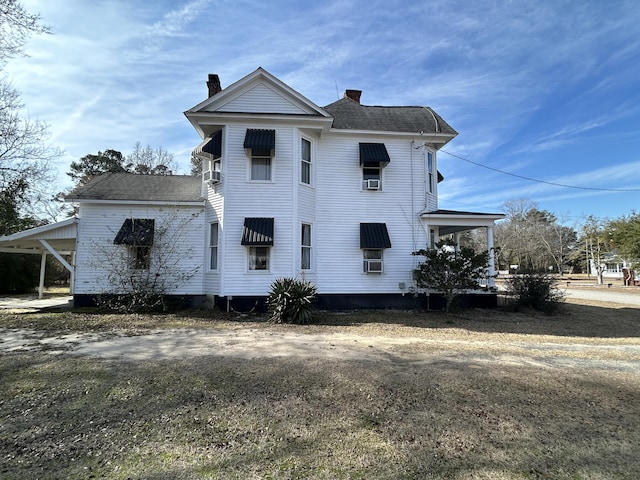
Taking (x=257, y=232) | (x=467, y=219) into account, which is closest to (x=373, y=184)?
(x=467, y=219)

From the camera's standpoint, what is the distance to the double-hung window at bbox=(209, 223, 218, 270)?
43.4 ft

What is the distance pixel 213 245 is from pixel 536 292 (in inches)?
500

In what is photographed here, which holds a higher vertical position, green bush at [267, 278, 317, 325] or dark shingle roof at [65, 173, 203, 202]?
dark shingle roof at [65, 173, 203, 202]

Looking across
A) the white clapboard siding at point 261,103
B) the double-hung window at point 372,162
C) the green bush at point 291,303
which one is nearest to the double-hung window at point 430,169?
the double-hung window at point 372,162

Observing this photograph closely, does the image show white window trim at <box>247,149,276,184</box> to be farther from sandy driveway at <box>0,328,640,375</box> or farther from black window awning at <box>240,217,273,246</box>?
sandy driveway at <box>0,328,640,375</box>

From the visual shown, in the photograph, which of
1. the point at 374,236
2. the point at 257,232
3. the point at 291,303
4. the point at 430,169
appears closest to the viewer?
the point at 291,303

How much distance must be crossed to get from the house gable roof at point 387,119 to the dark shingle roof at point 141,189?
22.4ft

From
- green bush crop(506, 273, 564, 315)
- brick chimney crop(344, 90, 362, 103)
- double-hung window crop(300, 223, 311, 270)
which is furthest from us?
brick chimney crop(344, 90, 362, 103)

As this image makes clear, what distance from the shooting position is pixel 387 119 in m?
15.0

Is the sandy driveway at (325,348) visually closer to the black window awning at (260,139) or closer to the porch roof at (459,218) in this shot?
the porch roof at (459,218)

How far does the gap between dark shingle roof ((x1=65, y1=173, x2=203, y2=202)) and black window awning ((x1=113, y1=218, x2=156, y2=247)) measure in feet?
2.94

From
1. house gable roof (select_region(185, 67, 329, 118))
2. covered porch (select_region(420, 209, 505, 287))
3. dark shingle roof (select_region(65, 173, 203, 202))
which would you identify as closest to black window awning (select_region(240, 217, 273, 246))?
dark shingle roof (select_region(65, 173, 203, 202))

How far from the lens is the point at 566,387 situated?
5062 mm

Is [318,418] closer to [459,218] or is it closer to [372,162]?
[372,162]
